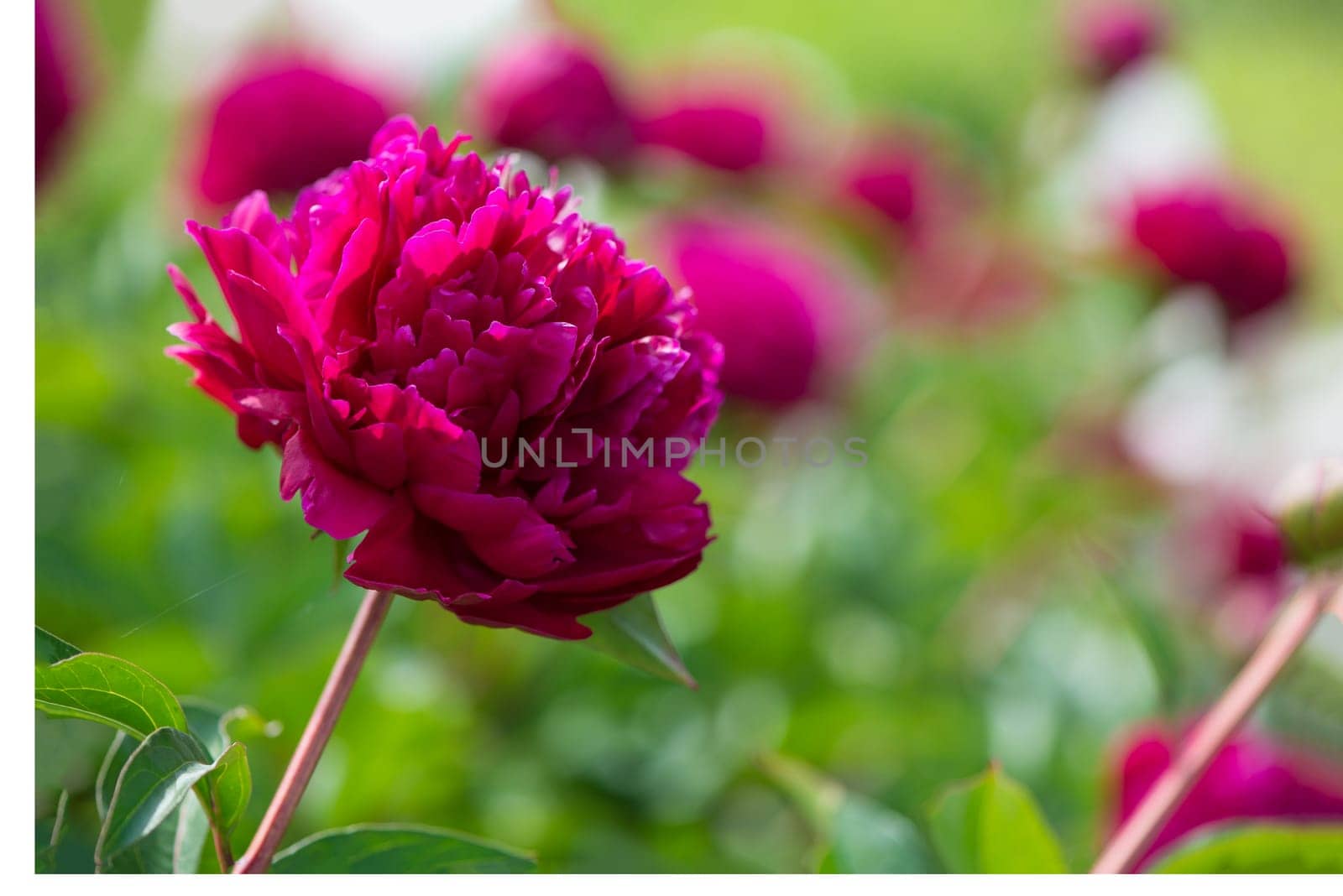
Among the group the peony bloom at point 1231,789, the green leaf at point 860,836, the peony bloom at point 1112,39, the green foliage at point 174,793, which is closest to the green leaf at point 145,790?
the green foliage at point 174,793

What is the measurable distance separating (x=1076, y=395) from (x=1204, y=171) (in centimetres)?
18

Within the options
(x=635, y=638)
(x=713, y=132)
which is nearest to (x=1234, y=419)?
Result: (x=713, y=132)

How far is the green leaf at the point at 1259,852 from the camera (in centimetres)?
31

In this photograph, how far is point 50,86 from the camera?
518 millimetres

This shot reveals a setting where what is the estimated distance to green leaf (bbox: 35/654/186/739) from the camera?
23 centimetres

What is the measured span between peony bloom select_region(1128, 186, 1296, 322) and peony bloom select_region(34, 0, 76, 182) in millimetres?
562

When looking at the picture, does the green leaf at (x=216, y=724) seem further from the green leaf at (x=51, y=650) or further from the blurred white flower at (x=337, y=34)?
the blurred white flower at (x=337, y=34)

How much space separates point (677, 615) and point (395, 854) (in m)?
0.33

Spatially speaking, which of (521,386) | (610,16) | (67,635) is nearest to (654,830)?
(67,635)

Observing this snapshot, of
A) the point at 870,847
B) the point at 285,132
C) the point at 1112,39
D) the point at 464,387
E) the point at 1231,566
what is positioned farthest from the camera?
the point at 1112,39

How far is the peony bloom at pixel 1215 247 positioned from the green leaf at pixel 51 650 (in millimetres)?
636

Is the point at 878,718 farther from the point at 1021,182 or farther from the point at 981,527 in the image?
the point at 1021,182

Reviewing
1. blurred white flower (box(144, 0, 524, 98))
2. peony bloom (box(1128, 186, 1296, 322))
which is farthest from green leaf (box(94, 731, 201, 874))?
peony bloom (box(1128, 186, 1296, 322))

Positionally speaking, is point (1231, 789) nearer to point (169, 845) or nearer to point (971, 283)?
point (169, 845)
